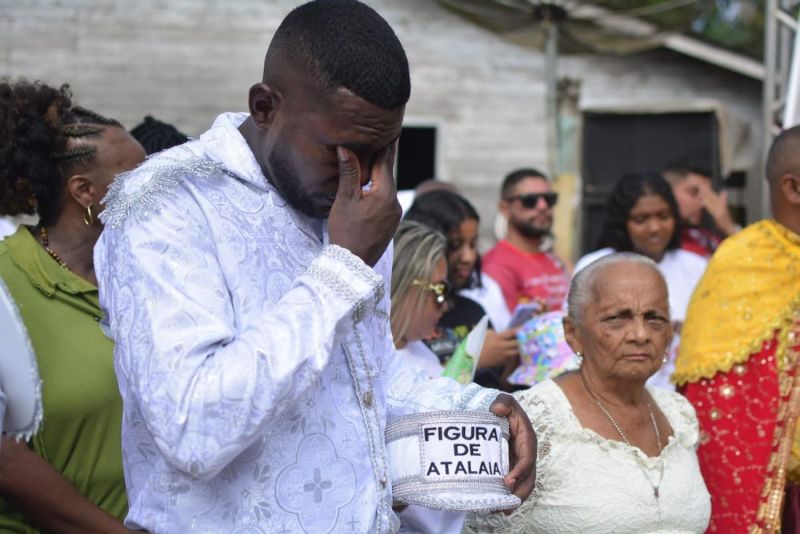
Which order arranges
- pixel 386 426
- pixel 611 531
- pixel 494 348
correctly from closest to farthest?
pixel 386 426
pixel 611 531
pixel 494 348

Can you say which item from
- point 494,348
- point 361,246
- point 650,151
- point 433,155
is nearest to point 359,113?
point 361,246

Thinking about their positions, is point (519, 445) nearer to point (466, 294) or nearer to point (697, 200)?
point (466, 294)

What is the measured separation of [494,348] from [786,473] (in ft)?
4.28

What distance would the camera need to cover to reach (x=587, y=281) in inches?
156

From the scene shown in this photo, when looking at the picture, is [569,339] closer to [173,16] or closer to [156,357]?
Result: [156,357]

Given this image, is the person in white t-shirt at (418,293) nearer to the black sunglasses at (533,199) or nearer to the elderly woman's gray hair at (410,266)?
the elderly woman's gray hair at (410,266)

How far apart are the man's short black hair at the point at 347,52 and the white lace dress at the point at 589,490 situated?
73.3 inches

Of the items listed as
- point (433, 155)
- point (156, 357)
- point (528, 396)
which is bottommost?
point (528, 396)

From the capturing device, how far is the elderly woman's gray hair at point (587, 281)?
394 centimetres

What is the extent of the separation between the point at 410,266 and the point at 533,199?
2.64 meters

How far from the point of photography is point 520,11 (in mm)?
10148

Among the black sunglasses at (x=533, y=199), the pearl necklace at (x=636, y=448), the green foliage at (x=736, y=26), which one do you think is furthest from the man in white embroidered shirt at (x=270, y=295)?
the green foliage at (x=736, y=26)

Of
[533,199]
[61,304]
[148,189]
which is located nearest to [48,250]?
[61,304]

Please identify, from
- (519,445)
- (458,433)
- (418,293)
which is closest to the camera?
(458,433)
